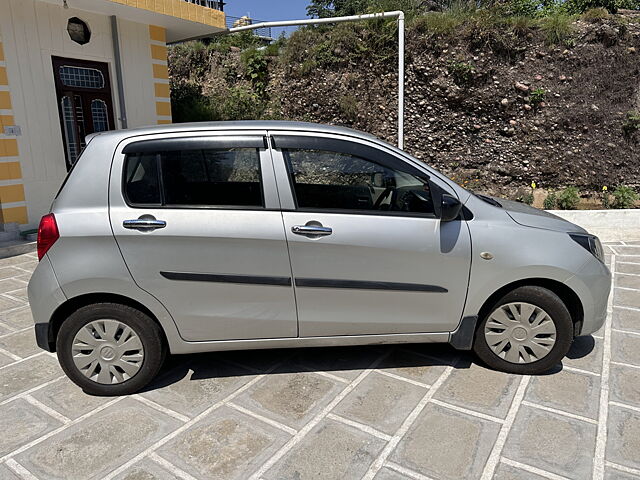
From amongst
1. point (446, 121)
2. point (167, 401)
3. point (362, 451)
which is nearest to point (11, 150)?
point (167, 401)

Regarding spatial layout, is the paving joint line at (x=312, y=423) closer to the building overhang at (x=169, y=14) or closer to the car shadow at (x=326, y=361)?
the car shadow at (x=326, y=361)

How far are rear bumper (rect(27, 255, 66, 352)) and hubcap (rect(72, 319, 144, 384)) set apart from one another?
0.21 metres

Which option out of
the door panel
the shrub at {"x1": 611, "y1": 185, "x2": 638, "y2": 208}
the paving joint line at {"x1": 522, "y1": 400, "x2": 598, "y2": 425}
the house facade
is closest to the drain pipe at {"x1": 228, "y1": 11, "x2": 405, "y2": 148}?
the house facade

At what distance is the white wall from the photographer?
7133 mm

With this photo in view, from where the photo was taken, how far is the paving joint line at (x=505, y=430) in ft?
7.93

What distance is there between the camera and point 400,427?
109 inches

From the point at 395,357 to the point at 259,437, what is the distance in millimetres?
1354

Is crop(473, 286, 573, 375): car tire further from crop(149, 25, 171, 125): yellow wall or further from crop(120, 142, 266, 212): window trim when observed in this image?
crop(149, 25, 171, 125): yellow wall

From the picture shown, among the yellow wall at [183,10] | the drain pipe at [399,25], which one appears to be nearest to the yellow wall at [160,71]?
the yellow wall at [183,10]

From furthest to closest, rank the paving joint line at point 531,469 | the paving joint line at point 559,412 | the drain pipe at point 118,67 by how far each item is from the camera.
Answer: the drain pipe at point 118,67 → the paving joint line at point 559,412 → the paving joint line at point 531,469

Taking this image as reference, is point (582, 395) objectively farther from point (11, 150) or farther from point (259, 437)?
point (11, 150)

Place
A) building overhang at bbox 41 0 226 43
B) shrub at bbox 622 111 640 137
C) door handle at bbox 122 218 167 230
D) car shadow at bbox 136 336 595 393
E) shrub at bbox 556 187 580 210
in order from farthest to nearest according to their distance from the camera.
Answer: shrub at bbox 622 111 640 137 → shrub at bbox 556 187 580 210 → building overhang at bbox 41 0 226 43 → car shadow at bbox 136 336 595 393 → door handle at bbox 122 218 167 230

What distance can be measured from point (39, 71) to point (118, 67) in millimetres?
1478

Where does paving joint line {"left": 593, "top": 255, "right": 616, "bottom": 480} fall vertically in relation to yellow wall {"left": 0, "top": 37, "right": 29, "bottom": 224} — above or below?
below
